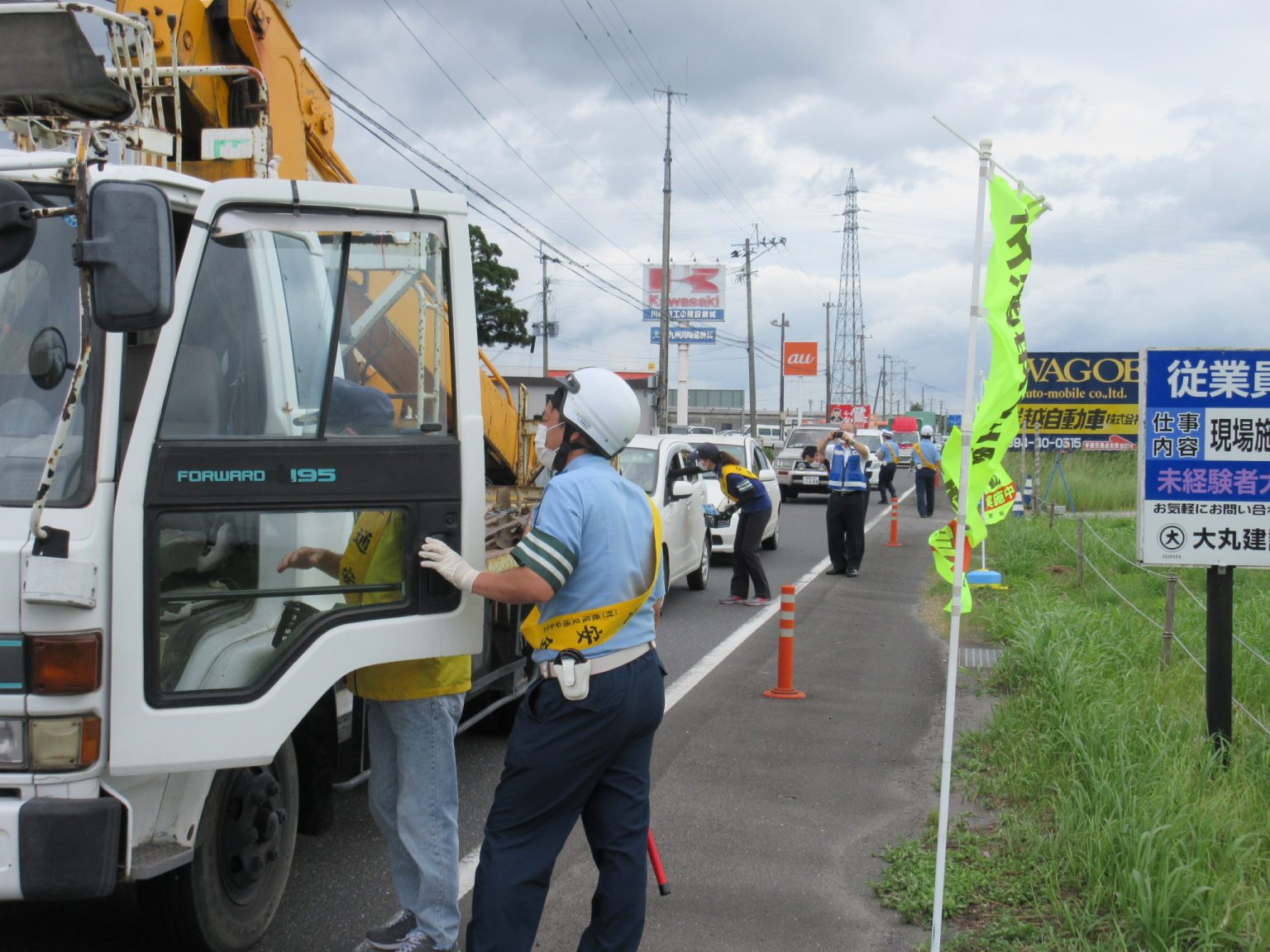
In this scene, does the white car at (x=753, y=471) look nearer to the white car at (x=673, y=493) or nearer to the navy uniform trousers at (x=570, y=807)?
the white car at (x=673, y=493)

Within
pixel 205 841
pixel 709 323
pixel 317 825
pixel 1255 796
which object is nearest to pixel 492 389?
pixel 317 825

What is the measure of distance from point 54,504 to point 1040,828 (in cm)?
418

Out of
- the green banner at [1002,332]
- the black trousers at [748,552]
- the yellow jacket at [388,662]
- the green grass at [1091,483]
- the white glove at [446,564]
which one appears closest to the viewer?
the white glove at [446,564]

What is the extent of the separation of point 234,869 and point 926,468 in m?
21.4

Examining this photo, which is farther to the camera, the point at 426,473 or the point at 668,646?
the point at 668,646

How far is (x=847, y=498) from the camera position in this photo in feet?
49.4

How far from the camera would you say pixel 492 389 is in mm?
6621

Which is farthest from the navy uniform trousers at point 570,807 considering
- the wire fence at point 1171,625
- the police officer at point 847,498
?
the police officer at point 847,498

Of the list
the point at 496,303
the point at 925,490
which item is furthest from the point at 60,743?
the point at 496,303

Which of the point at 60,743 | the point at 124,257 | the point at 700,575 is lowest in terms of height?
the point at 700,575

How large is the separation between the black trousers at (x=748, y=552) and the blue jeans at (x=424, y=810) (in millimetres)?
8667

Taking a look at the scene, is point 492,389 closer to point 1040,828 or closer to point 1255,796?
point 1040,828

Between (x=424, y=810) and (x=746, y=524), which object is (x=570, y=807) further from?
(x=746, y=524)

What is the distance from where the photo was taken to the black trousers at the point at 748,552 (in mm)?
12562
